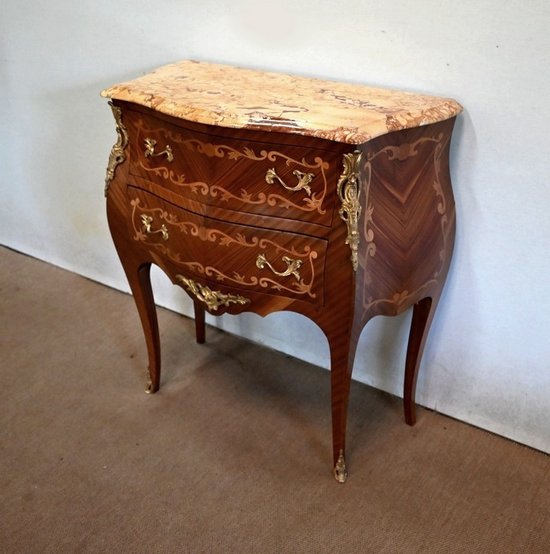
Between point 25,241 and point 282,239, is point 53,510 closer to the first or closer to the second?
point 282,239

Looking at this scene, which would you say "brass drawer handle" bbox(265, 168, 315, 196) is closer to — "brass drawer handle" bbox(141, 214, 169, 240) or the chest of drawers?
the chest of drawers

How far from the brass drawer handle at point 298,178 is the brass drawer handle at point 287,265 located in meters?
0.14

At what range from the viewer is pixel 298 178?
1125mm

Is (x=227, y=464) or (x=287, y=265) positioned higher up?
(x=287, y=265)

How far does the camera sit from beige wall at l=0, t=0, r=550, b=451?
1249 mm

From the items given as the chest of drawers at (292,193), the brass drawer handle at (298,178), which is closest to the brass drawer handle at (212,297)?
the chest of drawers at (292,193)

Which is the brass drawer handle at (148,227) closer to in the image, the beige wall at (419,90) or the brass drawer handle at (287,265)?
the brass drawer handle at (287,265)

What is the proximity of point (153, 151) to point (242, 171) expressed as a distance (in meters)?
0.24

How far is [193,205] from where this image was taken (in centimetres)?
125

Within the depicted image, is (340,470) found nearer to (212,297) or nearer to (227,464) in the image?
(227,464)

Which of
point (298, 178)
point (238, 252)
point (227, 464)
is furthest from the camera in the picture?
point (227, 464)

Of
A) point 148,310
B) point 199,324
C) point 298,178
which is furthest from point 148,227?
point 199,324

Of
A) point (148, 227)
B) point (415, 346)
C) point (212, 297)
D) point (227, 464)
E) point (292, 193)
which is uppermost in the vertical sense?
point (292, 193)

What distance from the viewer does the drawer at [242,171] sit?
111 cm
